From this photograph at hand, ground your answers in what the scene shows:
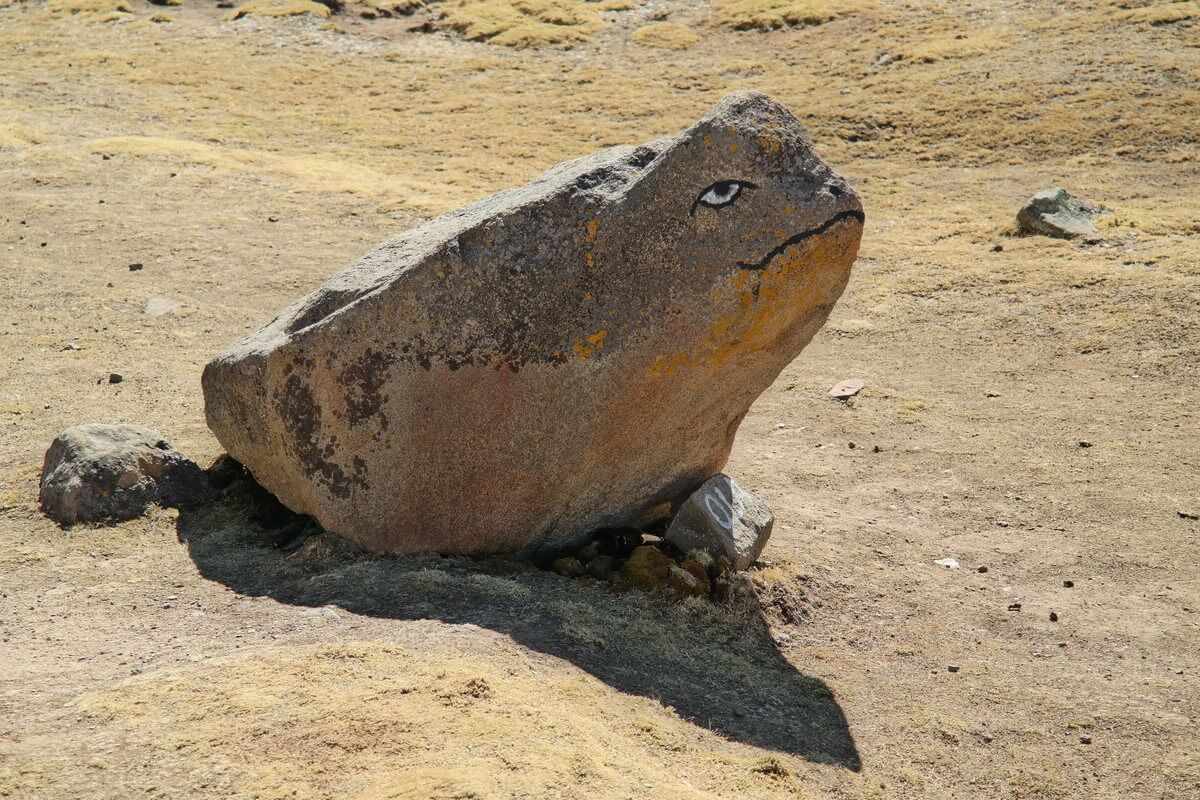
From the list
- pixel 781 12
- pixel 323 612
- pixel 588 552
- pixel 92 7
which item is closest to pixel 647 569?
pixel 588 552

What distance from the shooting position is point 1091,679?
5773 mm

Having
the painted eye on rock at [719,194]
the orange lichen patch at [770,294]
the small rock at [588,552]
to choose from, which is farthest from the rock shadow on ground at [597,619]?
the painted eye on rock at [719,194]

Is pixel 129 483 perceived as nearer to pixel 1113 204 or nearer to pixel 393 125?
pixel 1113 204

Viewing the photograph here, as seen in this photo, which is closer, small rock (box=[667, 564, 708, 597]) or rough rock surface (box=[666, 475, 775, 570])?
small rock (box=[667, 564, 708, 597])

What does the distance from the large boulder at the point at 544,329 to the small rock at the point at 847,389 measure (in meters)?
3.82

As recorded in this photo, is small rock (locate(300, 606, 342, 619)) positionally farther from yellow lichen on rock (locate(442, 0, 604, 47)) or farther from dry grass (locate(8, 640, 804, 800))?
yellow lichen on rock (locate(442, 0, 604, 47))

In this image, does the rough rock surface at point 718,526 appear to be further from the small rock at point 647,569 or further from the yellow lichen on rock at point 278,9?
the yellow lichen on rock at point 278,9

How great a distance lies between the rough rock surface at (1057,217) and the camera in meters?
12.6

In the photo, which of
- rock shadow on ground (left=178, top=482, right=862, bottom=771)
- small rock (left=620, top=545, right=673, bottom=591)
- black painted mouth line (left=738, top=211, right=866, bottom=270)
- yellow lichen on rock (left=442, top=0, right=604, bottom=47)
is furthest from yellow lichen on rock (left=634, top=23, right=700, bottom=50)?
rock shadow on ground (left=178, top=482, right=862, bottom=771)

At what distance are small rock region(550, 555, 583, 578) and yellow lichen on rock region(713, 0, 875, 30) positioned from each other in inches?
701

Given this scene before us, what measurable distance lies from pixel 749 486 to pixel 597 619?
255 cm

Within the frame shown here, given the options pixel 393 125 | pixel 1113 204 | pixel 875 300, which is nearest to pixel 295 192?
pixel 393 125

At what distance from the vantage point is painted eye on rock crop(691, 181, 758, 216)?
560 centimetres

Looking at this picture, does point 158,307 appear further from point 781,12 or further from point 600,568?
point 781,12
